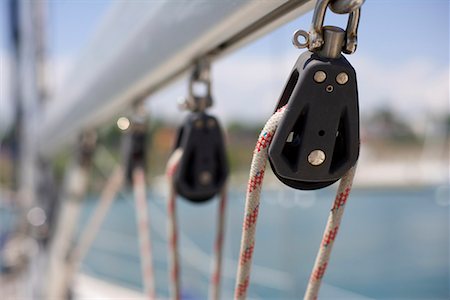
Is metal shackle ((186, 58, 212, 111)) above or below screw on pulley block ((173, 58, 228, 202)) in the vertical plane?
above

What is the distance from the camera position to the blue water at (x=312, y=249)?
10.2 feet

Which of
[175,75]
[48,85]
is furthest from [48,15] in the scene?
[175,75]

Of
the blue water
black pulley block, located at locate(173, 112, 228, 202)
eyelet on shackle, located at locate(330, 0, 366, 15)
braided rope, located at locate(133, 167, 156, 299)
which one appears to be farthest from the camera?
the blue water

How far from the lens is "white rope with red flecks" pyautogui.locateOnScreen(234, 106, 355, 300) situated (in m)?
0.22

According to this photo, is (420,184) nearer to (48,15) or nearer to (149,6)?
(48,15)

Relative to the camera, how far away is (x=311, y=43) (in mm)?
212

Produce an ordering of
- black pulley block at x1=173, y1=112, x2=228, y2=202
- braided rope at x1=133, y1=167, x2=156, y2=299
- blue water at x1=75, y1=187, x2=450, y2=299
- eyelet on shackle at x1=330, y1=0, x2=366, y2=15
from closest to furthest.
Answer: eyelet on shackle at x1=330, y1=0, x2=366, y2=15 < black pulley block at x1=173, y1=112, x2=228, y2=202 < braided rope at x1=133, y1=167, x2=156, y2=299 < blue water at x1=75, y1=187, x2=450, y2=299

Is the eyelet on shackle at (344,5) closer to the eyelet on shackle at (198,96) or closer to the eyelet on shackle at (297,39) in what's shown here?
the eyelet on shackle at (297,39)

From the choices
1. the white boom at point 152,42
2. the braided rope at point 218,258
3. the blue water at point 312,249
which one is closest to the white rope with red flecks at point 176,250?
the braided rope at point 218,258

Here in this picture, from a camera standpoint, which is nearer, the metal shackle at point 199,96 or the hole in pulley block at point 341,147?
the hole in pulley block at point 341,147

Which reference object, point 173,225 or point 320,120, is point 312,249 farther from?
point 320,120

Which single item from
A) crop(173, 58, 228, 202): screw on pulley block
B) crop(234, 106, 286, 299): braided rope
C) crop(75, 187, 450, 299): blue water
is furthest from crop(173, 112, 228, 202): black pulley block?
crop(75, 187, 450, 299): blue water

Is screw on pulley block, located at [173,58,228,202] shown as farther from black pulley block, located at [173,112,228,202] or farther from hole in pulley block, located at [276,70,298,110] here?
hole in pulley block, located at [276,70,298,110]

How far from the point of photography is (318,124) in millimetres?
212
